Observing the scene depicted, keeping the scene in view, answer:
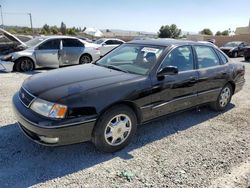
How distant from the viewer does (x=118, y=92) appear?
3.36m

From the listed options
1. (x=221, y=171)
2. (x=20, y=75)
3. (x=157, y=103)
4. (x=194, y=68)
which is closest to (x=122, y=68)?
(x=157, y=103)

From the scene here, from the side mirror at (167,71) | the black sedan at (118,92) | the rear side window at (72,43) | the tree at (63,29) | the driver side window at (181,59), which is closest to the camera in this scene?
the black sedan at (118,92)

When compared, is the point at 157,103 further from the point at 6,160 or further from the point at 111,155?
the point at 6,160

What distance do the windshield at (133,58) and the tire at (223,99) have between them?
188 cm

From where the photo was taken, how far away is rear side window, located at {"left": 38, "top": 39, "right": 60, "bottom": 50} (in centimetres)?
972

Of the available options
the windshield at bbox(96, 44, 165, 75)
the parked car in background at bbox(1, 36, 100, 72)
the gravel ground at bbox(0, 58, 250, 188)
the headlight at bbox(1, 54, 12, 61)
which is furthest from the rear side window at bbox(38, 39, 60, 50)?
the windshield at bbox(96, 44, 165, 75)

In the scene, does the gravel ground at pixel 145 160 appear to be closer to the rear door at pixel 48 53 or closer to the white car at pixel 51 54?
the white car at pixel 51 54

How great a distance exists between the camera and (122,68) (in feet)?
13.4

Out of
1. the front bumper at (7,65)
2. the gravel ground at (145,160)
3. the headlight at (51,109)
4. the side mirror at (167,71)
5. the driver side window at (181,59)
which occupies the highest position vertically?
the driver side window at (181,59)

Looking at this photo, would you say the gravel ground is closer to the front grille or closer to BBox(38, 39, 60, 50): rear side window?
the front grille

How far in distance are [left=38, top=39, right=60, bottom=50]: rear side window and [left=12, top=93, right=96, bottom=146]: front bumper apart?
22.9ft

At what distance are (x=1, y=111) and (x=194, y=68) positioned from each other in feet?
12.0

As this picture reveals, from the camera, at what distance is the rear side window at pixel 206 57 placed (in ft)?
15.3

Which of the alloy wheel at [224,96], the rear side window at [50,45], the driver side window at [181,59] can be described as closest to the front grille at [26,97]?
the driver side window at [181,59]
